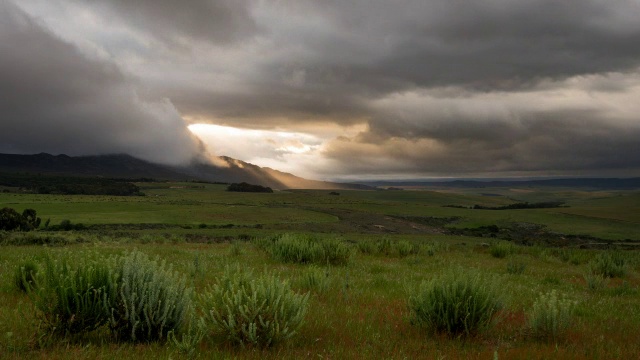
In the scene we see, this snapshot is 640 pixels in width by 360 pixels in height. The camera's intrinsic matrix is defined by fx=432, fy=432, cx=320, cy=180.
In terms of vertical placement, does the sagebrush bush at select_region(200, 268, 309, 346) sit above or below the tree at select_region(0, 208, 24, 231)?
above

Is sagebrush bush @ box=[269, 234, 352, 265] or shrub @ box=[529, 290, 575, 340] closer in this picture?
shrub @ box=[529, 290, 575, 340]

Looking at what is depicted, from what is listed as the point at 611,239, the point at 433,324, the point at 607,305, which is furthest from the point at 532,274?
the point at 611,239

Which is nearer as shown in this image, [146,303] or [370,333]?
[146,303]

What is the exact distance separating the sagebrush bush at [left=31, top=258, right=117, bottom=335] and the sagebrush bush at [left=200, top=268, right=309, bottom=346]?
130 cm

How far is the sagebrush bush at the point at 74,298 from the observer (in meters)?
5.34

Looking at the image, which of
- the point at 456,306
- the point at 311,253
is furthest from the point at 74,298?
the point at 311,253

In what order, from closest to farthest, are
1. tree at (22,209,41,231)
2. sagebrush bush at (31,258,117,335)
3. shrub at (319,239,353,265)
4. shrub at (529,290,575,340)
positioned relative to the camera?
sagebrush bush at (31,258,117,335), shrub at (529,290,575,340), shrub at (319,239,353,265), tree at (22,209,41,231)

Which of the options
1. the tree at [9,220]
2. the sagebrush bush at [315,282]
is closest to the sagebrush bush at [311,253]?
the sagebrush bush at [315,282]

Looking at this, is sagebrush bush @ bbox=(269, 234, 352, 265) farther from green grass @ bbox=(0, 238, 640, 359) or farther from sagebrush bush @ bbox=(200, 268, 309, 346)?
sagebrush bush @ bbox=(200, 268, 309, 346)

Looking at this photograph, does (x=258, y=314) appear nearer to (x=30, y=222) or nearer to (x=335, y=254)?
(x=335, y=254)

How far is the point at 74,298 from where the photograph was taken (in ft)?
17.7

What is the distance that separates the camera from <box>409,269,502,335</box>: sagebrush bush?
651 centimetres

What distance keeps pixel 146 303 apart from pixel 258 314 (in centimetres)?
141

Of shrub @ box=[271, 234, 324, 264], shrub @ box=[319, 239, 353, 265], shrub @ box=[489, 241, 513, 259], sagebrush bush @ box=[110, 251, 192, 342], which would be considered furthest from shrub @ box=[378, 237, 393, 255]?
sagebrush bush @ box=[110, 251, 192, 342]
